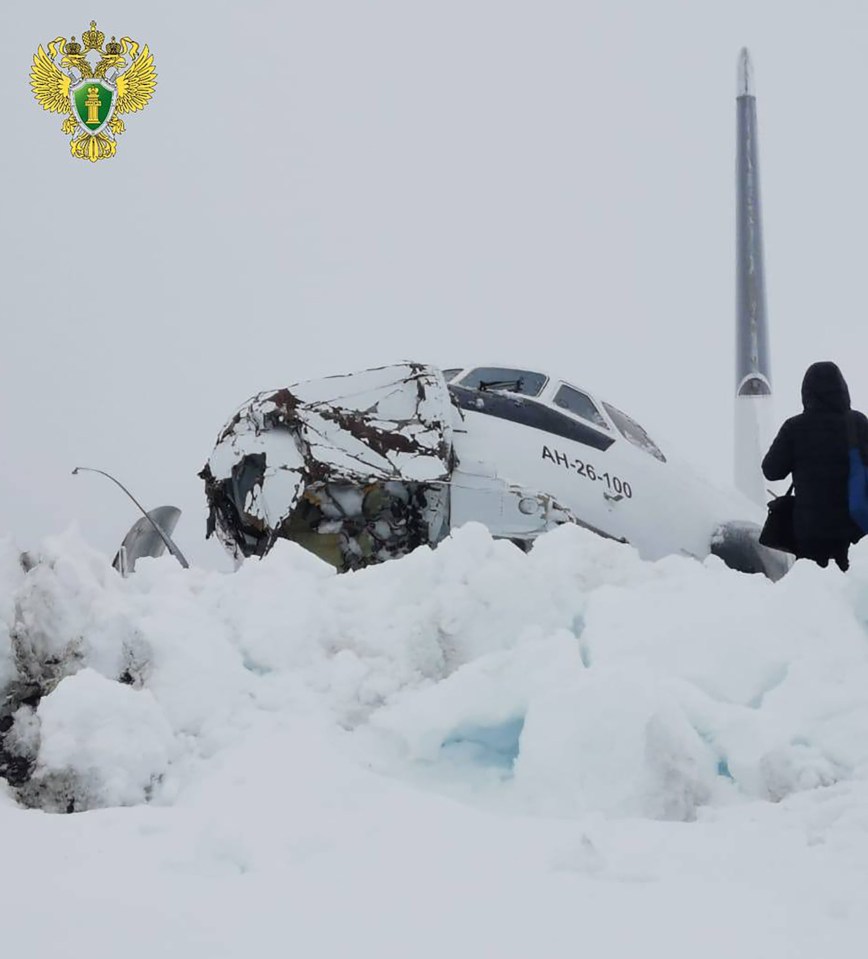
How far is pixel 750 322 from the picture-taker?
39.5 meters

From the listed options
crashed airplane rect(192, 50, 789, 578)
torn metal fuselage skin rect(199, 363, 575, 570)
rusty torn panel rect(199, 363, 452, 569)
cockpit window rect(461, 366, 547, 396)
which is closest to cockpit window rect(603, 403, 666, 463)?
crashed airplane rect(192, 50, 789, 578)

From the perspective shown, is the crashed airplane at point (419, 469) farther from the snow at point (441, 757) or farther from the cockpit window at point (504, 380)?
the snow at point (441, 757)

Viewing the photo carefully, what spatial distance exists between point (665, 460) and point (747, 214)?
2724cm

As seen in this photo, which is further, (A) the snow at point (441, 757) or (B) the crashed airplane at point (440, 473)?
(B) the crashed airplane at point (440, 473)

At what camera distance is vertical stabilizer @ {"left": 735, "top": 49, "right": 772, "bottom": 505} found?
38406mm

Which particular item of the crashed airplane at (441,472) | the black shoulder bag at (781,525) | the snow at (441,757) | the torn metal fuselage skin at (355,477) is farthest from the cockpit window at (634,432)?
the snow at (441,757)

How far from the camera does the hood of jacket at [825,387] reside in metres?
9.64

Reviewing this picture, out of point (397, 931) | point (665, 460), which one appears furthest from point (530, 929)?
point (665, 460)

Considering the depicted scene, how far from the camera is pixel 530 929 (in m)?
4.20

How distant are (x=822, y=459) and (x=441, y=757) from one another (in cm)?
483

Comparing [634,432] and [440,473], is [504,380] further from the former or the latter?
[440,473]

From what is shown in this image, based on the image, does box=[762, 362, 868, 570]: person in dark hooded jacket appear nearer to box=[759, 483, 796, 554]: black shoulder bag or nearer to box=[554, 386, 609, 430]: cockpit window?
box=[759, 483, 796, 554]: black shoulder bag

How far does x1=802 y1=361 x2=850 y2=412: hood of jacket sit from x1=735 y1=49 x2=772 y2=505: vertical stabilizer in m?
28.5

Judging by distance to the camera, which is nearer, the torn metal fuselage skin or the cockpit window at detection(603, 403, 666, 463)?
the torn metal fuselage skin
